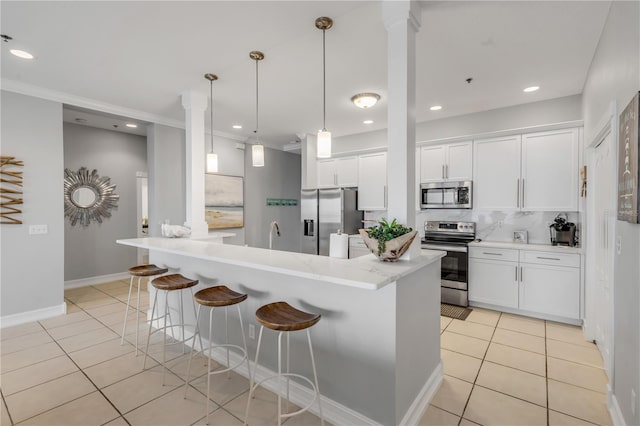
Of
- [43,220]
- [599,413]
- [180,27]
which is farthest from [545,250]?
[43,220]

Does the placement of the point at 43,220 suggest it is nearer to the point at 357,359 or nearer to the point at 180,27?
the point at 180,27

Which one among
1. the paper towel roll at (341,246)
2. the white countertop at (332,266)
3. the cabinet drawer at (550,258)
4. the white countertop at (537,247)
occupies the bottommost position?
the cabinet drawer at (550,258)

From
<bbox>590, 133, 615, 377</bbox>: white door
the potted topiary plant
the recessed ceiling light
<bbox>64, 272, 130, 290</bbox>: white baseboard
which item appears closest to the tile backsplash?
<bbox>590, 133, 615, 377</bbox>: white door

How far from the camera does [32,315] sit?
143 inches

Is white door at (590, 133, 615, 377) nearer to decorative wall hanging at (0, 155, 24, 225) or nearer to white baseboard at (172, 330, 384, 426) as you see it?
white baseboard at (172, 330, 384, 426)

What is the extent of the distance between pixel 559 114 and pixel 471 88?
1.24m

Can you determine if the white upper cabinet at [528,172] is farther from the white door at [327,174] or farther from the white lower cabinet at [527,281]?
the white door at [327,174]

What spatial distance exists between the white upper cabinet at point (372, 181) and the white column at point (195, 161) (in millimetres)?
2740

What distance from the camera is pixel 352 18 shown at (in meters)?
2.29

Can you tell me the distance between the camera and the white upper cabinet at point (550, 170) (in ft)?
12.1

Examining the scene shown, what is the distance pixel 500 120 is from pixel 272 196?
4.41 meters

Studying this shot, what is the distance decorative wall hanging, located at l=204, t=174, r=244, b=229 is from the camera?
212 inches

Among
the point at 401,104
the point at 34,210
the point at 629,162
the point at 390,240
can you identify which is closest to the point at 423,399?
the point at 390,240

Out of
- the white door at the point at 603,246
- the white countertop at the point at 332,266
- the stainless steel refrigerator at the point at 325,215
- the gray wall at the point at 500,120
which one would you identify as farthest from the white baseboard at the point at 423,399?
the gray wall at the point at 500,120
